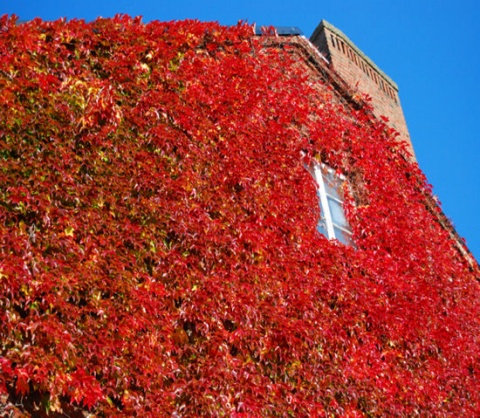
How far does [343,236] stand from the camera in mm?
8539

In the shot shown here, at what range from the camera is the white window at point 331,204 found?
27.2ft

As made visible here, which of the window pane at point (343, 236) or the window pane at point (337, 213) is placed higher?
the window pane at point (337, 213)

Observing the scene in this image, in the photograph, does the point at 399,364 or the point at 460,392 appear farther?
the point at 460,392

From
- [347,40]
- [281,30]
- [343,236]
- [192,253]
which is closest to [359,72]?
[347,40]

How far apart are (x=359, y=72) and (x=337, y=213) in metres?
4.07

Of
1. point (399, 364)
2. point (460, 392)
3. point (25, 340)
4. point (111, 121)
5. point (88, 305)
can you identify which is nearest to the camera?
point (25, 340)

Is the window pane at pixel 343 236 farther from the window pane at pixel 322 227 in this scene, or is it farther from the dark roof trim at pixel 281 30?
the dark roof trim at pixel 281 30

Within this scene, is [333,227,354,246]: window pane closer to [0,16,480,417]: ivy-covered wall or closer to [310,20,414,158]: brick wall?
[0,16,480,417]: ivy-covered wall

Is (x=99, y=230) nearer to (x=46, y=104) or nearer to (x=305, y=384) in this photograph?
(x=46, y=104)

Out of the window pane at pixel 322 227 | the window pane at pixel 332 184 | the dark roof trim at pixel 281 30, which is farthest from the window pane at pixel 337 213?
the dark roof trim at pixel 281 30

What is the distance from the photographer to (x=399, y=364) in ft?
25.0

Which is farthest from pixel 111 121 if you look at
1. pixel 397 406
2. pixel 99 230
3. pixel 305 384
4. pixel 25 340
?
pixel 397 406

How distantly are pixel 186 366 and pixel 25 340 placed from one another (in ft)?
4.66

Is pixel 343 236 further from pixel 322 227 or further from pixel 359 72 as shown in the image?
pixel 359 72
